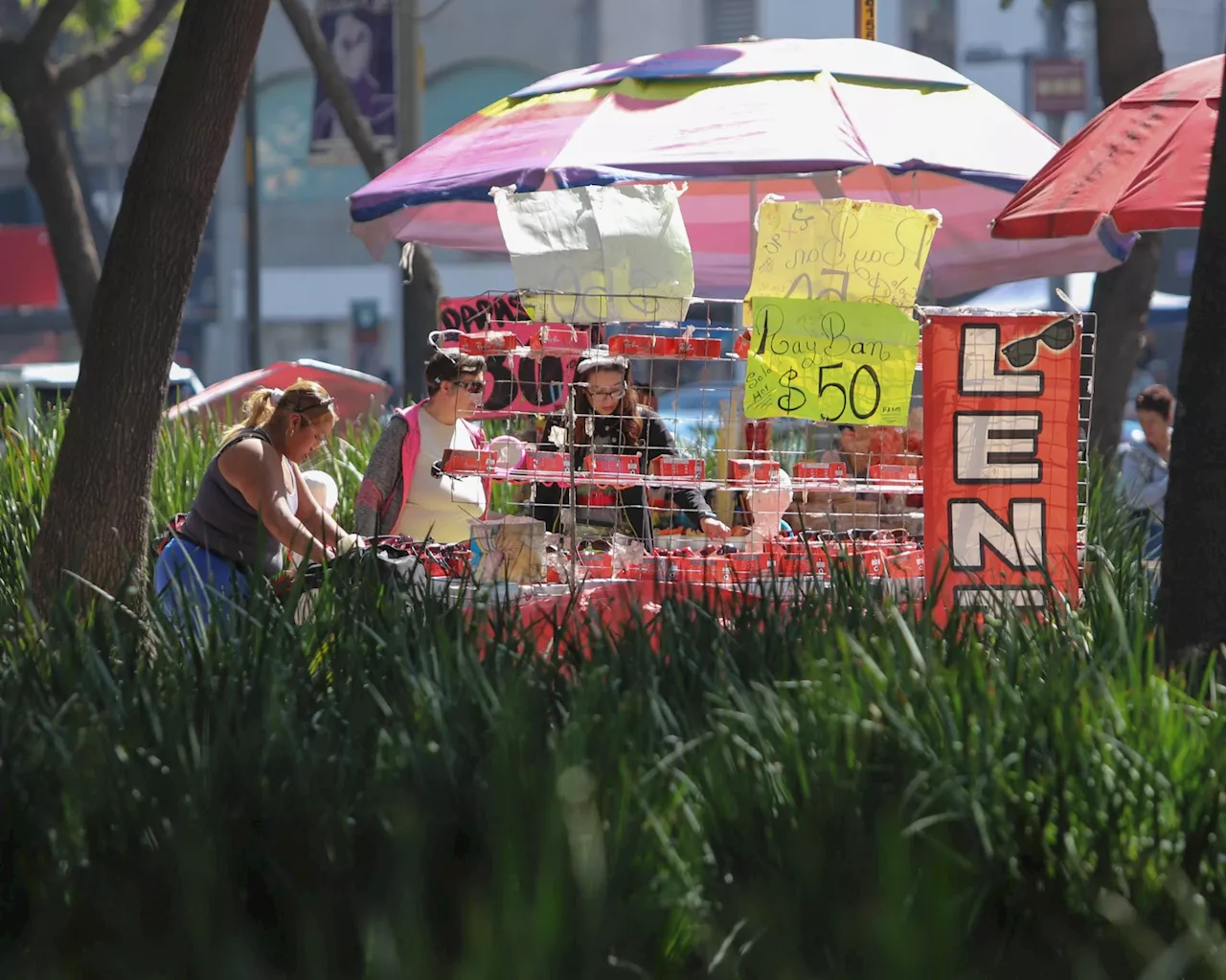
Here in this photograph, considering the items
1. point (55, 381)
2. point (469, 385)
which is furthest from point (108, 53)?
point (469, 385)

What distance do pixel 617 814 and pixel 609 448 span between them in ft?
11.7

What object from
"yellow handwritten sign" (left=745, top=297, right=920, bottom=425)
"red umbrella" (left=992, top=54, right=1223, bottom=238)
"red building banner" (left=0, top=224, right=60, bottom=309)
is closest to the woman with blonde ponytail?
"yellow handwritten sign" (left=745, top=297, right=920, bottom=425)

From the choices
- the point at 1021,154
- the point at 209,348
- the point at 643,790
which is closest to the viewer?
the point at 643,790

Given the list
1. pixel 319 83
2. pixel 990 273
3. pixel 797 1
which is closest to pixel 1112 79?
pixel 990 273

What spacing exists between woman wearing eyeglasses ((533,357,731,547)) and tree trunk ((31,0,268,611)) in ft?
4.45

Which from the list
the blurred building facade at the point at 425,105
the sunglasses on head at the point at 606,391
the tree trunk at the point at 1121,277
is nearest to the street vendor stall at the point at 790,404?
the sunglasses on head at the point at 606,391

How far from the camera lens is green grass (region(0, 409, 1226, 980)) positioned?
2730mm

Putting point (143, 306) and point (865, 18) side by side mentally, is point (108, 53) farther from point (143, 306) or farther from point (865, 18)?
point (143, 306)

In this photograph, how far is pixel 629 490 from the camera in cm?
628

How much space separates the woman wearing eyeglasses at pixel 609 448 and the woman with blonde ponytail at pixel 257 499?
80cm

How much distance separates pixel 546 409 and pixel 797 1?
2993cm

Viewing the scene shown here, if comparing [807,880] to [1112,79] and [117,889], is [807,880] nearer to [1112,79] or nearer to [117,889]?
[117,889]

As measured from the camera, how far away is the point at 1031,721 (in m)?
3.36

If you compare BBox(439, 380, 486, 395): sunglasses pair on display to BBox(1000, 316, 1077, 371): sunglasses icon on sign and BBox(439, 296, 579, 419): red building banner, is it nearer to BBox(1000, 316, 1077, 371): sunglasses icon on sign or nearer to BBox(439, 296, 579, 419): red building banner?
BBox(439, 296, 579, 419): red building banner
